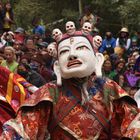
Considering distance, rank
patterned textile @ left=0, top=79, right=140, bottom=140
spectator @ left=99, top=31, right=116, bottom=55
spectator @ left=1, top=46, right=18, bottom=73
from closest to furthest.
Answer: patterned textile @ left=0, top=79, right=140, bottom=140, spectator @ left=1, top=46, right=18, bottom=73, spectator @ left=99, top=31, right=116, bottom=55

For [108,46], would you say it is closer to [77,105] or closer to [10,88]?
[10,88]

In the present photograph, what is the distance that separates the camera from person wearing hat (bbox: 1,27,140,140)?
18.0 feet

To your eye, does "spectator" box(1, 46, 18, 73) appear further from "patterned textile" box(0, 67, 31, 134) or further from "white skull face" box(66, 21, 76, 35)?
"white skull face" box(66, 21, 76, 35)

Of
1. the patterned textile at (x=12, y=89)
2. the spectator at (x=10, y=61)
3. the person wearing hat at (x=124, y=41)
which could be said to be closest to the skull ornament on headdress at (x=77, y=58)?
the patterned textile at (x=12, y=89)

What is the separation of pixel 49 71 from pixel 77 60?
4.76 metres

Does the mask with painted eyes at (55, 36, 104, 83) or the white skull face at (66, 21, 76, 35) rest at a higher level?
the white skull face at (66, 21, 76, 35)

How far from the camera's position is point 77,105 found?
5.59 metres

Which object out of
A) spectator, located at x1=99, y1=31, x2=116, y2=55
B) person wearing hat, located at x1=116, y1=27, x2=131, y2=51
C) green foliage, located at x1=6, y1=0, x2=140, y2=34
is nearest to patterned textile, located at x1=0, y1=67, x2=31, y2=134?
spectator, located at x1=99, y1=31, x2=116, y2=55

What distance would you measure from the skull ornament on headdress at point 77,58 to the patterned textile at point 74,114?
13 cm

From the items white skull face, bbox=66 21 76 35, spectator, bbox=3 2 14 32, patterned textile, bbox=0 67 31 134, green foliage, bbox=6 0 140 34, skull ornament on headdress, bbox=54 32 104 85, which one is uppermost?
white skull face, bbox=66 21 76 35

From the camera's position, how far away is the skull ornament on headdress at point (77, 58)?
5.54 metres

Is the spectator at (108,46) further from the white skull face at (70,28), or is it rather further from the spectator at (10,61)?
the white skull face at (70,28)

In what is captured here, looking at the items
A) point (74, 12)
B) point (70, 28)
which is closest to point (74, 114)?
point (70, 28)

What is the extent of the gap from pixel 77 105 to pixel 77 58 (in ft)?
1.28
